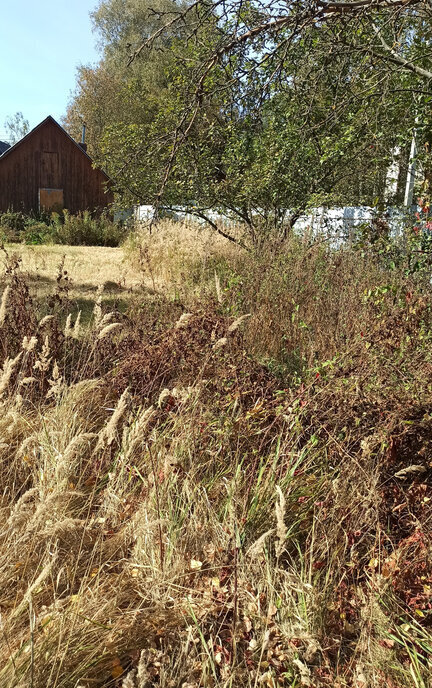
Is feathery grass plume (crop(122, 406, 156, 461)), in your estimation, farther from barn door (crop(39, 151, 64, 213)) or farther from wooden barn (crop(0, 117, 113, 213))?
barn door (crop(39, 151, 64, 213))

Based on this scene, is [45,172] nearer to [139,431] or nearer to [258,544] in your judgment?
[139,431]

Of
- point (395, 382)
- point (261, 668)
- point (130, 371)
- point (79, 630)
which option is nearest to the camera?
point (79, 630)

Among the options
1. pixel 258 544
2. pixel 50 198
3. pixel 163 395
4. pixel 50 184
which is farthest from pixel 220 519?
pixel 50 184

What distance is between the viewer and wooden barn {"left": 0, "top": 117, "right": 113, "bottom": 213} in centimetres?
3088

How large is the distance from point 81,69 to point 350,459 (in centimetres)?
4057

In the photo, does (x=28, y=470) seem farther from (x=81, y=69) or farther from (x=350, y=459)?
(x=81, y=69)

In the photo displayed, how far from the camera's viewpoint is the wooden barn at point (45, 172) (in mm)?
30875

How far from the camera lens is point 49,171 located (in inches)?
1238

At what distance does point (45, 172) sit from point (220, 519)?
3141 cm

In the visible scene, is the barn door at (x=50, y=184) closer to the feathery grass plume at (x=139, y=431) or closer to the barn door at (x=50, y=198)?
the barn door at (x=50, y=198)

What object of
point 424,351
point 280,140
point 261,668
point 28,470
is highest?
point 280,140

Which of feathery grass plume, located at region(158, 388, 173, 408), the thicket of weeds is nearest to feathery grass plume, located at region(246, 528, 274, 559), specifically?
the thicket of weeds

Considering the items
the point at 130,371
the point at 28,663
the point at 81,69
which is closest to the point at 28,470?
the point at 130,371

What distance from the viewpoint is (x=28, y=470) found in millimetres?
3395
